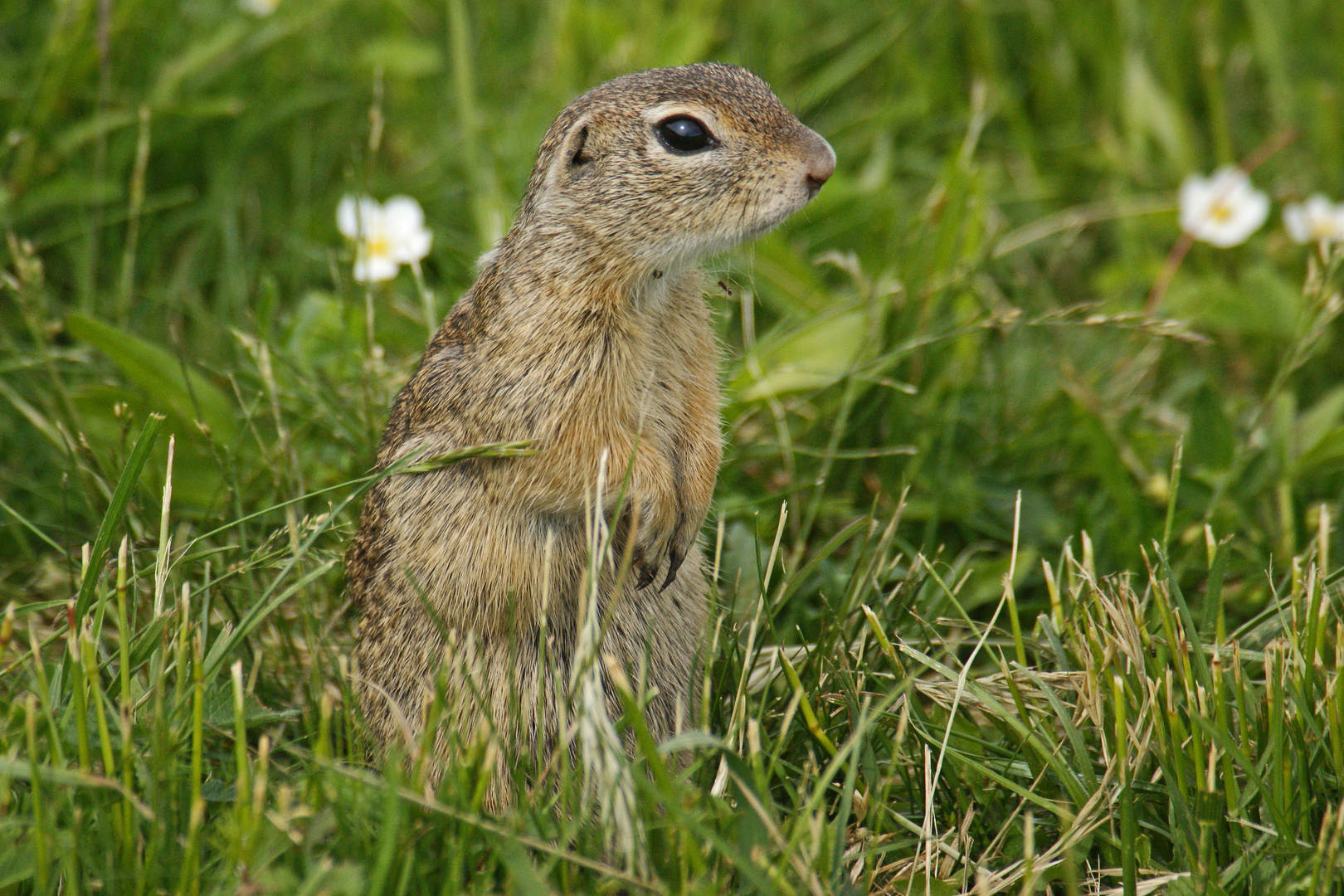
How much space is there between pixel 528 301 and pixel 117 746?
128 centimetres

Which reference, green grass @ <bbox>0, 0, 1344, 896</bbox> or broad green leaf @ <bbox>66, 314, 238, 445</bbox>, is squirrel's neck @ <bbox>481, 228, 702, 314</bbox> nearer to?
green grass @ <bbox>0, 0, 1344, 896</bbox>

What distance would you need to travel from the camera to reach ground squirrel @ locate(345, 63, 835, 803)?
2.88 m

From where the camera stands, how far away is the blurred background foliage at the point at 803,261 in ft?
12.4

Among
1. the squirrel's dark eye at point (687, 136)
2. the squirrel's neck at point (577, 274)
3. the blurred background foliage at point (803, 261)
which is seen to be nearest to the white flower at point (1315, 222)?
the blurred background foliage at point (803, 261)

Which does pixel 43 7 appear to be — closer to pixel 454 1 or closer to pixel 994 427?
pixel 454 1

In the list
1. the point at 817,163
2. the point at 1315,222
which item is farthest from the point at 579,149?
the point at 1315,222

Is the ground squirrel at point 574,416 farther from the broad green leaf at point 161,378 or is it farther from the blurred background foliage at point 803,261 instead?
the broad green leaf at point 161,378

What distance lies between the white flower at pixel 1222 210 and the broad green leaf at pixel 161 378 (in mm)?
3774

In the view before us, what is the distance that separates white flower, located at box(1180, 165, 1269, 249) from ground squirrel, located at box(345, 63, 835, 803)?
280cm

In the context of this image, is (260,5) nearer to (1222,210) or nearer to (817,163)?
(817,163)

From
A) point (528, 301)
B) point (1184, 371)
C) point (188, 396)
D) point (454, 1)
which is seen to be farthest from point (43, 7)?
point (1184, 371)

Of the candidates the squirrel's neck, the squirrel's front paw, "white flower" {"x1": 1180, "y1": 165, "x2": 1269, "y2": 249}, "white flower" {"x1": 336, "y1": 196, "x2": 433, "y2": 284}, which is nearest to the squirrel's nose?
the squirrel's neck

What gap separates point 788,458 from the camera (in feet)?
12.8

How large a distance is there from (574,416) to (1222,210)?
3.50m
